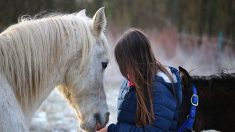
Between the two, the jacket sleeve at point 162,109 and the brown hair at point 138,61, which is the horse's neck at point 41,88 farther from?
the jacket sleeve at point 162,109

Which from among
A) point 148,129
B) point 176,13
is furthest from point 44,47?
point 176,13

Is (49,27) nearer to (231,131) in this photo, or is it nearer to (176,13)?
(231,131)

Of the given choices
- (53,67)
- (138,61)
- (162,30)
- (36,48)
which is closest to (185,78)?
(138,61)

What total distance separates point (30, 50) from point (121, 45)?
2.05 feet

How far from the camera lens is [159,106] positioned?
283cm

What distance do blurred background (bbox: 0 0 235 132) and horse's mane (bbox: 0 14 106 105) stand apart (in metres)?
0.50

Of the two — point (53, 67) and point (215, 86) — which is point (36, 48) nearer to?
point (53, 67)

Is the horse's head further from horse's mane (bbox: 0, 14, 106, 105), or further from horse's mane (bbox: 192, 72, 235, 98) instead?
horse's mane (bbox: 192, 72, 235, 98)

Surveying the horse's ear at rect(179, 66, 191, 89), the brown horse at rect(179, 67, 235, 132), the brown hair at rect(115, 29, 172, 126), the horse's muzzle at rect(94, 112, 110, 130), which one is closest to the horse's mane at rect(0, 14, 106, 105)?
the brown hair at rect(115, 29, 172, 126)

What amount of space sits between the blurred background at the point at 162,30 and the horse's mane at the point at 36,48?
19.8 inches

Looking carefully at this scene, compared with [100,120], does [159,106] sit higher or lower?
higher

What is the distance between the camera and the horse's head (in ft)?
9.76

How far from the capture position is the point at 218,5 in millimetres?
17844

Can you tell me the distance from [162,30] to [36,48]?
50.7 ft
